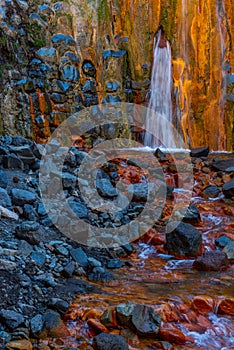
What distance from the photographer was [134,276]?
3.02 m

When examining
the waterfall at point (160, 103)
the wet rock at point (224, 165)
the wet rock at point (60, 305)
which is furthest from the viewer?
the waterfall at point (160, 103)

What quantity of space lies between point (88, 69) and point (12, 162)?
4266 mm

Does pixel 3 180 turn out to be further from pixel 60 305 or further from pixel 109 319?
pixel 109 319

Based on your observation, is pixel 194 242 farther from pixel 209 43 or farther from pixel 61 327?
pixel 209 43

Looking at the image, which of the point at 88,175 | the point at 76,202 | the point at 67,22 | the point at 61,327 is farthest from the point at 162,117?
the point at 61,327

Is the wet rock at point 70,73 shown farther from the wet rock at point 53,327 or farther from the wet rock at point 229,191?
the wet rock at point 53,327

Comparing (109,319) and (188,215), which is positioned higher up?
(188,215)

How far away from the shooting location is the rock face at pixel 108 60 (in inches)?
270

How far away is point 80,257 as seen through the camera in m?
3.08

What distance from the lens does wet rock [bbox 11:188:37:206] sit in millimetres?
3521

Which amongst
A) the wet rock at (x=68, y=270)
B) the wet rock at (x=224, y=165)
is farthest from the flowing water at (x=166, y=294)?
the wet rock at (x=224, y=165)

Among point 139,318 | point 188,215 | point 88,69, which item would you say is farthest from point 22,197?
point 88,69

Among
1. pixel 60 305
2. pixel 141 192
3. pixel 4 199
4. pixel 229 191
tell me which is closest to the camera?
pixel 60 305

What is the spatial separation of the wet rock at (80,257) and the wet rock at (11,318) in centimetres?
98
